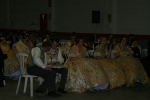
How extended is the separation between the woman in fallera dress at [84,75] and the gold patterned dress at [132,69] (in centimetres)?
80

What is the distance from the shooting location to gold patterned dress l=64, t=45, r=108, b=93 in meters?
7.85

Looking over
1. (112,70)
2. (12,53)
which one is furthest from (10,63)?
(112,70)

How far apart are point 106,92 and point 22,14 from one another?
Result: 1155cm

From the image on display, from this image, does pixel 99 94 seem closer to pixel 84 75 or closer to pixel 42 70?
pixel 84 75

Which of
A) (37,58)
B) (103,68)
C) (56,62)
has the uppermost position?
(37,58)

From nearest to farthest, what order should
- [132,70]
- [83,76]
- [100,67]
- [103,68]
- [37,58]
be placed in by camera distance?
[37,58] < [83,76] < [100,67] < [103,68] < [132,70]

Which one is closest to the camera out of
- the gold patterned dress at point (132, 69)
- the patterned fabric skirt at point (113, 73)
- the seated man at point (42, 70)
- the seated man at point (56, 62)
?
the seated man at point (42, 70)

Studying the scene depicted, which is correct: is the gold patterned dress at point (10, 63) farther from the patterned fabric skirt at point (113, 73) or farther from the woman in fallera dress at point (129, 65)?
the woman in fallera dress at point (129, 65)

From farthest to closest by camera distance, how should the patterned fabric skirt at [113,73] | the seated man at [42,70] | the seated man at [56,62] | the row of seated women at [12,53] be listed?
the row of seated women at [12,53]
the patterned fabric skirt at [113,73]
the seated man at [56,62]
the seated man at [42,70]

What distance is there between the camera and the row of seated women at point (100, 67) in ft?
25.9

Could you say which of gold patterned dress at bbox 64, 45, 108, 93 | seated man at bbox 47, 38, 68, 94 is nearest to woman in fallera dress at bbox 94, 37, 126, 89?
gold patterned dress at bbox 64, 45, 108, 93

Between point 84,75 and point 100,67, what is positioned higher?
point 100,67

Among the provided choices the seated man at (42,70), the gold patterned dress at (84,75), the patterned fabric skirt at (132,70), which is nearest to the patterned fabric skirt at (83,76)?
the gold patterned dress at (84,75)

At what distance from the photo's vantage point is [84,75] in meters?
7.86
